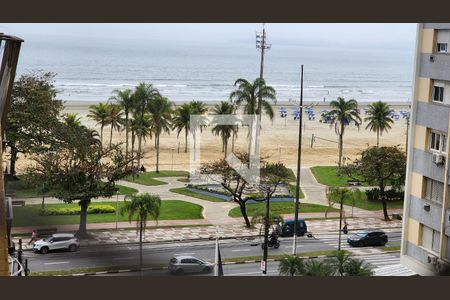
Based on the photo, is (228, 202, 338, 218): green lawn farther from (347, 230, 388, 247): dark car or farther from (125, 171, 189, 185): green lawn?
(125, 171, 189, 185): green lawn

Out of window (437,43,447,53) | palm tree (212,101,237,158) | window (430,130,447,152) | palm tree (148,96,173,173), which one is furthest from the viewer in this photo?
palm tree (212,101,237,158)

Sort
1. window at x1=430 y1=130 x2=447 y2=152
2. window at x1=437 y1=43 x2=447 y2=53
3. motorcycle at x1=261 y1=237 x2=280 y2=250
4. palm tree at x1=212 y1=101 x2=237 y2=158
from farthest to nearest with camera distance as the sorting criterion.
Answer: motorcycle at x1=261 y1=237 x2=280 y2=250, palm tree at x1=212 y1=101 x2=237 y2=158, window at x1=430 y1=130 x2=447 y2=152, window at x1=437 y1=43 x2=447 y2=53

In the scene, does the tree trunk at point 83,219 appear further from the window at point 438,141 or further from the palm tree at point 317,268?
the window at point 438,141

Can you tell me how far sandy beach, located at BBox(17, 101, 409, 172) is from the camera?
7293mm

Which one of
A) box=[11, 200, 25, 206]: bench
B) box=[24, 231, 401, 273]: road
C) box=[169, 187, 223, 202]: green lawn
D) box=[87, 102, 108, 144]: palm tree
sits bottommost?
box=[24, 231, 401, 273]: road

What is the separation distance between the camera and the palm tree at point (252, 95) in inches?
290

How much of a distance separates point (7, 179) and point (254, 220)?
2.25 metres

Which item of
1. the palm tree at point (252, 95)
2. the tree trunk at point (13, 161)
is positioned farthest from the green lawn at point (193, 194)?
the tree trunk at point (13, 161)

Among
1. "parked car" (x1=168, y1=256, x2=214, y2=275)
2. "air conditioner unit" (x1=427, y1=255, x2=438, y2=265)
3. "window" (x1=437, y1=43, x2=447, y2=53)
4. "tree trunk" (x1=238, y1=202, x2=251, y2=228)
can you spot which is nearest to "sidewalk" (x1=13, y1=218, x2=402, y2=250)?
"tree trunk" (x1=238, y1=202, x2=251, y2=228)

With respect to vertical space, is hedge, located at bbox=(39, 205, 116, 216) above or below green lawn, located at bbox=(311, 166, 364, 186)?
below

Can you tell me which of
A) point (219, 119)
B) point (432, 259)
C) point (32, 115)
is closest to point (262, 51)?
point (219, 119)

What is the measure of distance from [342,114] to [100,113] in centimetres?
222

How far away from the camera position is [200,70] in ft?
24.7

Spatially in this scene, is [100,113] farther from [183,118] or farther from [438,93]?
→ [438,93]
